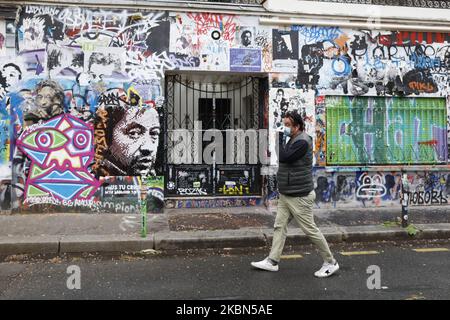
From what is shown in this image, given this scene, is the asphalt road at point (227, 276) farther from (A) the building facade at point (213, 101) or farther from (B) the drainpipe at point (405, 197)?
(A) the building facade at point (213, 101)

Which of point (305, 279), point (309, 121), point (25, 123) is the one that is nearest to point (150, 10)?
point (25, 123)

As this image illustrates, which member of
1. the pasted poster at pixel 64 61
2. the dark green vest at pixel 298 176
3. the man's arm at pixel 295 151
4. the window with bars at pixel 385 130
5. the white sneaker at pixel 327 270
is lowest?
the white sneaker at pixel 327 270

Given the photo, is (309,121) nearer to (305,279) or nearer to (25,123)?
(305,279)

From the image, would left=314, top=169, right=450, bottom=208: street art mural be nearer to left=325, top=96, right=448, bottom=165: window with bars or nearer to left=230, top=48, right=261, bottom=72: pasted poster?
left=325, top=96, right=448, bottom=165: window with bars

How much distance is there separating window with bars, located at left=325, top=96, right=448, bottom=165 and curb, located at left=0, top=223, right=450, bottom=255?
2542 mm

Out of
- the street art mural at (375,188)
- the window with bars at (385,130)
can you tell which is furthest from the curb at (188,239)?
the window with bars at (385,130)

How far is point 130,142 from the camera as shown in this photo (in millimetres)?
9289

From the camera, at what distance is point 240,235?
295 inches

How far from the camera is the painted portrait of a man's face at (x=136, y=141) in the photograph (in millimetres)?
9250

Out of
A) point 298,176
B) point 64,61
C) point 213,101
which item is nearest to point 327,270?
point 298,176

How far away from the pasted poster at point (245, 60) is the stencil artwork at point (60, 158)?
3177mm

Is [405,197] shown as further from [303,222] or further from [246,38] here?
[246,38]

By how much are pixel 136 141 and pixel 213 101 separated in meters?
1.98

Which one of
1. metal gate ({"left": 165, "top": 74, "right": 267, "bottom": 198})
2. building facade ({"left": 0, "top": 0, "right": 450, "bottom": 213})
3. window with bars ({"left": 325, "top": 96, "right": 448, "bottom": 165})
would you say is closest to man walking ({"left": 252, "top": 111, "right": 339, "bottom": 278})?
building facade ({"left": 0, "top": 0, "right": 450, "bottom": 213})
